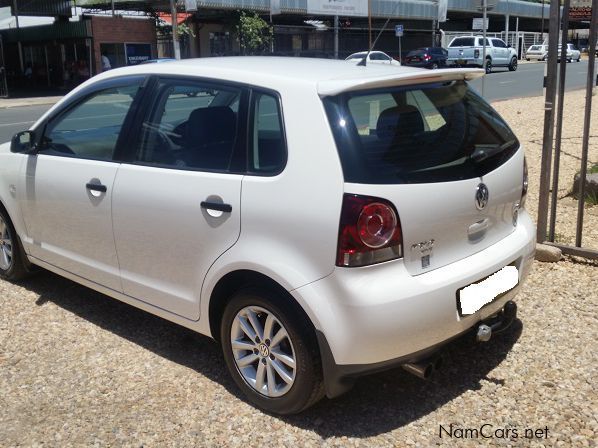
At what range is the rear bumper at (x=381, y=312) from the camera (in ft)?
9.42

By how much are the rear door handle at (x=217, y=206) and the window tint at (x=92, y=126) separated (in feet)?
3.23

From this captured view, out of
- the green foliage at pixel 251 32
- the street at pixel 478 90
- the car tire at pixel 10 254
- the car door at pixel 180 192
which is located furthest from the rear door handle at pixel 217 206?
the green foliage at pixel 251 32

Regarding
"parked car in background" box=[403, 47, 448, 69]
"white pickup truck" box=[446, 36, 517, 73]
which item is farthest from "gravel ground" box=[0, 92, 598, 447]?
"parked car in background" box=[403, 47, 448, 69]

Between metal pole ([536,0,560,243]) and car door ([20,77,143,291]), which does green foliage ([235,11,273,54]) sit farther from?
car door ([20,77,143,291])

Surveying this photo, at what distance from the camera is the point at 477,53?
37500mm

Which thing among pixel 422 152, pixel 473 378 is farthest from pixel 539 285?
pixel 422 152

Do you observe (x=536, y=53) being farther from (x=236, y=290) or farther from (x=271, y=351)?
(x=271, y=351)

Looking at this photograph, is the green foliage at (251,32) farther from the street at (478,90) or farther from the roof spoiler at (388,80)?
the roof spoiler at (388,80)

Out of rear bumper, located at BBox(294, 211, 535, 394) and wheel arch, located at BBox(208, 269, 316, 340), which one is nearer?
rear bumper, located at BBox(294, 211, 535, 394)

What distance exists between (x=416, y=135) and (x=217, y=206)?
40.9 inches

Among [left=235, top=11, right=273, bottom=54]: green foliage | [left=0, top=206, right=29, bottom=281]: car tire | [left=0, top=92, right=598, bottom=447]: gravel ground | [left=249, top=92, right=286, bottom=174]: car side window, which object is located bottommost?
[left=0, top=92, right=598, bottom=447]: gravel ground

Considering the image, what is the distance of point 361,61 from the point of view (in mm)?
A: 3984

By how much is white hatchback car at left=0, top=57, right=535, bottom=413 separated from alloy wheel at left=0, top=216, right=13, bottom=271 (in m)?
1.19

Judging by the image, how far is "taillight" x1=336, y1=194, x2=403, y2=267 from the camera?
287 centimetres
